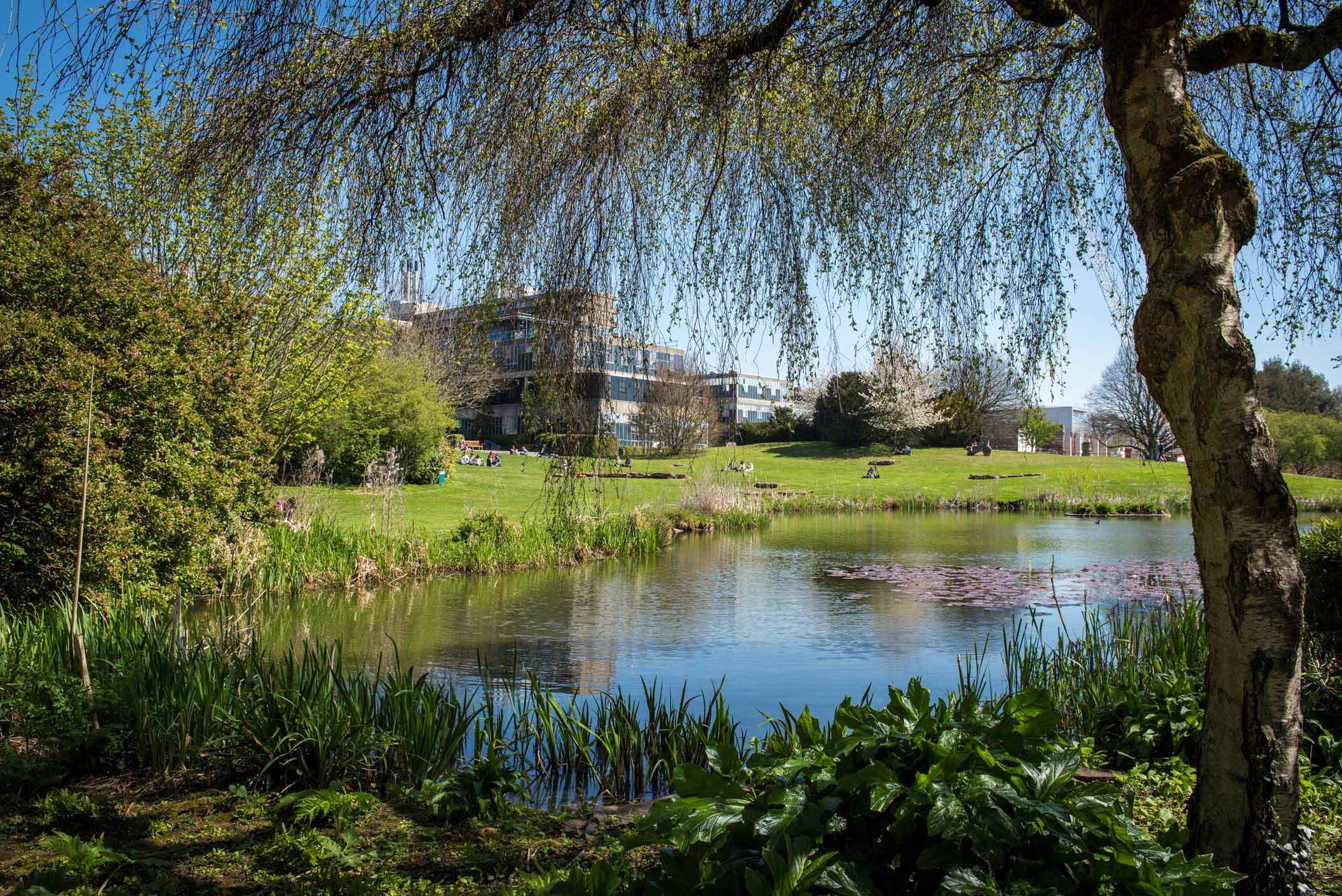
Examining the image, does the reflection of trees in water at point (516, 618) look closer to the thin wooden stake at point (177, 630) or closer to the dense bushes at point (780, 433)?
the thin wooden stake at point (177, 630)

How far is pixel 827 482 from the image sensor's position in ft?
116

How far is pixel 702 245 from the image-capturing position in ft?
12.4

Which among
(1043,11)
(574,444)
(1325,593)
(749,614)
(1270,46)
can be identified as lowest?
(749,614)

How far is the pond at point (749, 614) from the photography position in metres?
7.77

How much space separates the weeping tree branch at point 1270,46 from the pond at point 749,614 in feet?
11.0

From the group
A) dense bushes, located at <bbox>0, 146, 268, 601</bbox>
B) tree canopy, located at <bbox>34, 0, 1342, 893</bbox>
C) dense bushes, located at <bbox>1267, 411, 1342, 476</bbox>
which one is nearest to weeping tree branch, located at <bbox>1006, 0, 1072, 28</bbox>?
tree canopy, located at <bbox>34, 0, 1342, 893</bbox>

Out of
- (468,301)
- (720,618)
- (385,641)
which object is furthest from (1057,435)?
(468,301)

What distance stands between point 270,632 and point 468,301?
6228 millimetres

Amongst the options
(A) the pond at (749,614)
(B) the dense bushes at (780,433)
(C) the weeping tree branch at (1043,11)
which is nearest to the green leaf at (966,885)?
(A) the pond at (749,614)

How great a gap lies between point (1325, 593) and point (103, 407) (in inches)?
344

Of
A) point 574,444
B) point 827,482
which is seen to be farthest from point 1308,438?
point 574,444

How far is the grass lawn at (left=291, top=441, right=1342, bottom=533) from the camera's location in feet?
66.4

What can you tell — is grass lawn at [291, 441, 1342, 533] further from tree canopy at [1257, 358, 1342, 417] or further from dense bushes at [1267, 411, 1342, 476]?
tree canopy at [1257, 358, 1342, 417]

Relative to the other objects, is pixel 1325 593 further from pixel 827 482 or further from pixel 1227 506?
pixel 827 482
